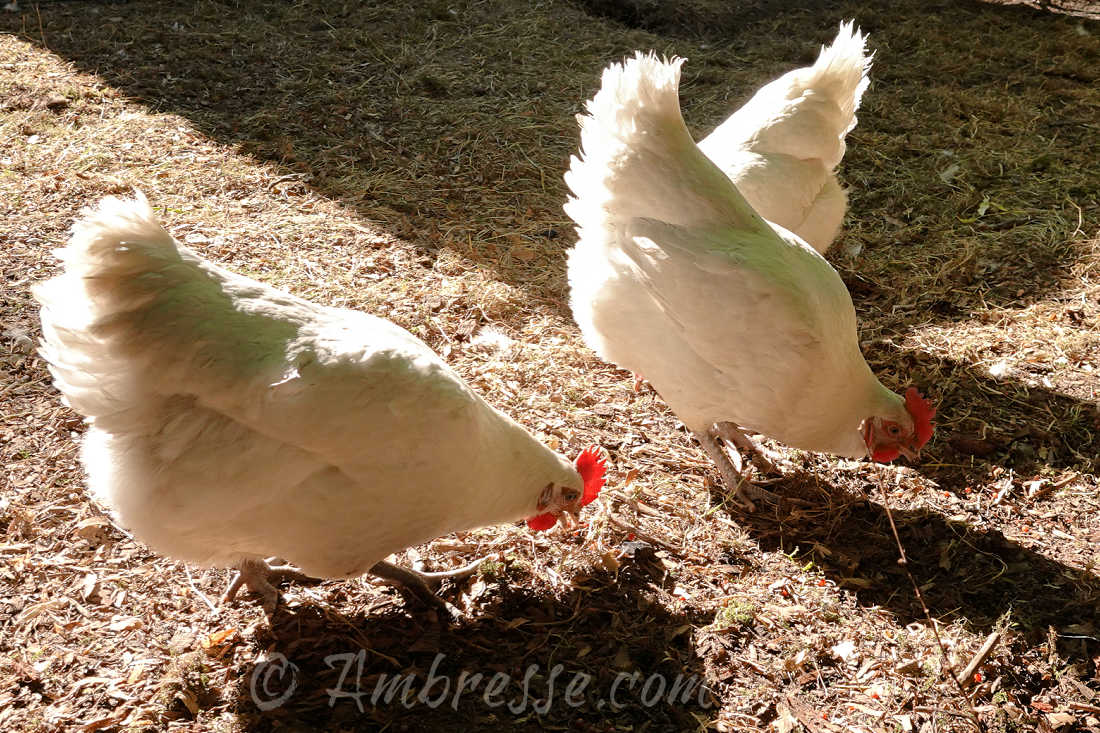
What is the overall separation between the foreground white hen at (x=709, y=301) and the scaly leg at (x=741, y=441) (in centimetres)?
19

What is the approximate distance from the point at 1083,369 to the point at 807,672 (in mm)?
2443

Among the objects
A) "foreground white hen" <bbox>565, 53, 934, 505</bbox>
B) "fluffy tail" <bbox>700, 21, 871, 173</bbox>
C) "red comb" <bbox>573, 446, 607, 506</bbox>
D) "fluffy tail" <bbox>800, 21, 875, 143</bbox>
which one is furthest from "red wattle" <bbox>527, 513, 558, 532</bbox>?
"fluffy tail" <bbox>800, 21, 875, 143</bbox>

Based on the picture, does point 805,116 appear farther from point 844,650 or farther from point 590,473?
point 844,650

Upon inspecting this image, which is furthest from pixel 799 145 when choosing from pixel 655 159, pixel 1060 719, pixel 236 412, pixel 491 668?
pixel 236 412

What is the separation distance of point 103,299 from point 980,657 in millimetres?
3015

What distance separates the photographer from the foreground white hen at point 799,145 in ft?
13.6

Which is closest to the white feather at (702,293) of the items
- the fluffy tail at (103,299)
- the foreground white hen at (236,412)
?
the foreground white hen at (236,412)

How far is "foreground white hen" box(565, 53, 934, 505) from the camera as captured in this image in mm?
3107

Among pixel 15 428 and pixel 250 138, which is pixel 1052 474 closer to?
pixel 15 428

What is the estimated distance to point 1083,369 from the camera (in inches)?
157

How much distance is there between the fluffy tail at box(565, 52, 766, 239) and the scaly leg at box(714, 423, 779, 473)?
3.18 ft

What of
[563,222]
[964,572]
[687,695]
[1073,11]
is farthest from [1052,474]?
[1073,11]

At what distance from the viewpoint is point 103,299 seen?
225 cm

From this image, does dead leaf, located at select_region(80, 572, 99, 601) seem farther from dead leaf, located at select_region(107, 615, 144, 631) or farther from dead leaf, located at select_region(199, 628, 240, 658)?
dead leaf, located at select_region(199, 628, 240, 658)
